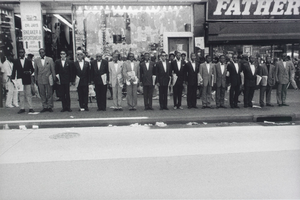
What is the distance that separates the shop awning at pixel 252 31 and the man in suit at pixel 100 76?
6417 millimetres

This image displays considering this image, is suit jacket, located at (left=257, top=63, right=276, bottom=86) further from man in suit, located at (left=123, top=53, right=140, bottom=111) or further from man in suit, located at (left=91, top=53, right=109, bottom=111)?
man in suit, located at (left=91, top=53, right=109, bottom=111)

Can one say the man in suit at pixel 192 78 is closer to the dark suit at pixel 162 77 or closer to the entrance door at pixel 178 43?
the dark suit at pixel 162 77

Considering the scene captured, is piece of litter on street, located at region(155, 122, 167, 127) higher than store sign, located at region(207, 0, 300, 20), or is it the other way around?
store sign, located at region(207, 0, 300, 20)

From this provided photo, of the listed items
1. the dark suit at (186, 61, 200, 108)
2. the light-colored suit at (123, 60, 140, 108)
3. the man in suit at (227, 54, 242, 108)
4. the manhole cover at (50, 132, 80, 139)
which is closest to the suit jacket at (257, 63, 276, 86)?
the man in suit at (227, 54, 242, 108)

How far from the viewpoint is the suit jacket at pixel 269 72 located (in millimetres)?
11711

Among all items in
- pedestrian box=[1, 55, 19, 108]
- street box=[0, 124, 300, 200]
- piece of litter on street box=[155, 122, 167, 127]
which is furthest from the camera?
pedestrian box=[1, 55, 19, 108]

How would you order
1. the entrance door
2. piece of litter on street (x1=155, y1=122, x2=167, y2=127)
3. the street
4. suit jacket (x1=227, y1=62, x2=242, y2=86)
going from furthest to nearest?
1. the entrance door
2. suit jacket (x1=227, y1=62, x2=242, y2=86)
3. piece of litter on street (x1=155, y1=122, x2=167, y2=127)
4. the street

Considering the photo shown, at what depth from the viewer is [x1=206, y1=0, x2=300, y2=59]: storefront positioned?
15.3 metres

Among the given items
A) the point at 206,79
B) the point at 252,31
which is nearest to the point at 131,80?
the point at 206,79

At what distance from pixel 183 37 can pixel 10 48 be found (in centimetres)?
845

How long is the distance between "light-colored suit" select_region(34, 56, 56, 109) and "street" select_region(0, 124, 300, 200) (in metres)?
2.58

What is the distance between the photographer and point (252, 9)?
614 inches

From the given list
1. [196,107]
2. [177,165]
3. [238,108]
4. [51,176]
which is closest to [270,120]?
[238,108]

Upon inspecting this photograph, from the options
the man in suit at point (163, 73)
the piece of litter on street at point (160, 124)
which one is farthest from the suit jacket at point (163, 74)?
the piece of litter on street at point (160, 124)
